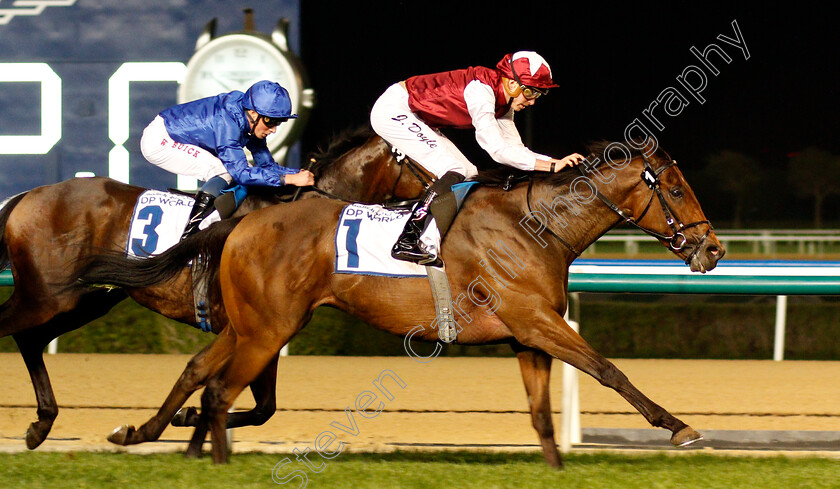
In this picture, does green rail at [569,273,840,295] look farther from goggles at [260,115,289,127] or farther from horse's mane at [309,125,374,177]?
goggles at [260,115,289,127]

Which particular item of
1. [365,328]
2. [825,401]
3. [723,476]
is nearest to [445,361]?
[365,328]

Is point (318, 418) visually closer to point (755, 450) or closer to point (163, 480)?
point (163, 480)

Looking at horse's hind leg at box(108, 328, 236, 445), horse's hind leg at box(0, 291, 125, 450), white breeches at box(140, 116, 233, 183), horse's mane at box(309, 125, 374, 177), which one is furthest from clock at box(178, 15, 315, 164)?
horse's hind leg at box(108, 328, 236, 445)

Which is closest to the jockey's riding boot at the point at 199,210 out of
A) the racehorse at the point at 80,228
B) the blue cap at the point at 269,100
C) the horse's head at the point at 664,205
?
the racehorse at the point at 80,228

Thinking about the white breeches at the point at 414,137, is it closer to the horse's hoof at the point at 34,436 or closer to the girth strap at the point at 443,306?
the girth strap at the point at 443,306

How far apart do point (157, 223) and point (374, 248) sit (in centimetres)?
103

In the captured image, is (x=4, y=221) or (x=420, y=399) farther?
(x=420, y=399)

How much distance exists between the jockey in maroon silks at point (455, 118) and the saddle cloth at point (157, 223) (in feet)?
2.68

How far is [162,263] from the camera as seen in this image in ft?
11.1

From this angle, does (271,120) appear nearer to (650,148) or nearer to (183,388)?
(183,388)

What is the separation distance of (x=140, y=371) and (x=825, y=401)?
357 centimetres

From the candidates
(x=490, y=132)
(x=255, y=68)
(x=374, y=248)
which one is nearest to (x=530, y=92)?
→ (x=490, y=132)

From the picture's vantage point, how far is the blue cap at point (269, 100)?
3604 millimetres

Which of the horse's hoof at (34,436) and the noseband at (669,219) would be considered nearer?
the noseband at (669,219)
